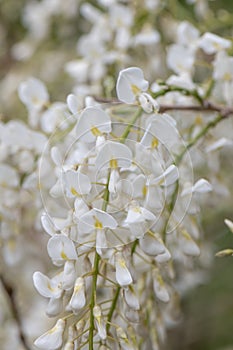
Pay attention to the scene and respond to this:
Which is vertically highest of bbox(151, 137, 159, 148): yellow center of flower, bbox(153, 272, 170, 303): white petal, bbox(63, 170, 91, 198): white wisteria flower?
bbox(151, 137, 159, 148): yellow center of flower

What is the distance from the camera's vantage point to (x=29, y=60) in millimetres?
1509

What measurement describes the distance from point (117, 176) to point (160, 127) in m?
0.07

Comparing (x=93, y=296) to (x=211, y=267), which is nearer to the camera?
(x=93, y=296)

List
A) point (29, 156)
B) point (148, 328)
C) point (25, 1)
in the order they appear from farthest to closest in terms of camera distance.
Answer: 1. point (25, 1)
2. point (29, 156)
3. point (148, 328)

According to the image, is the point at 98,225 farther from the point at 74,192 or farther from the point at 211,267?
the point at 211,267

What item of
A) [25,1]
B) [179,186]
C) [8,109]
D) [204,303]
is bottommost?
[204,303]

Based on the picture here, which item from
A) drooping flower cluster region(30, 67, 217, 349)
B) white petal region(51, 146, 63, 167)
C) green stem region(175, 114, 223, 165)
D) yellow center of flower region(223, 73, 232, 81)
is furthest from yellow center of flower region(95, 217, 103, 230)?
yellow center of flower region(223, 73, 232, 81)

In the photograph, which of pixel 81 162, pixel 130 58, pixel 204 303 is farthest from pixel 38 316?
pixel 81 162

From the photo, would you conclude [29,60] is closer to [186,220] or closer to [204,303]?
[204,303]

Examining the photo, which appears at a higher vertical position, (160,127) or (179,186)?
(160,127)

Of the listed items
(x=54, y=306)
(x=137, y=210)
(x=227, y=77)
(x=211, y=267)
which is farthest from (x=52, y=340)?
(x=211, y=267)

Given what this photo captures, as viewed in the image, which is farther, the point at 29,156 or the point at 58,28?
the point at 58,28

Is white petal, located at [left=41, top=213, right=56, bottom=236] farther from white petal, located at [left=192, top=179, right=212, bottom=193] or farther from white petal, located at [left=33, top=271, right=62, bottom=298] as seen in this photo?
white petal, located at [left=192, top=179, right=212, bottom=193]

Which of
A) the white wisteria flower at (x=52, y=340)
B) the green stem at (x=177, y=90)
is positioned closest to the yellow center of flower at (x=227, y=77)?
the green stem at (x=177, y=90)
